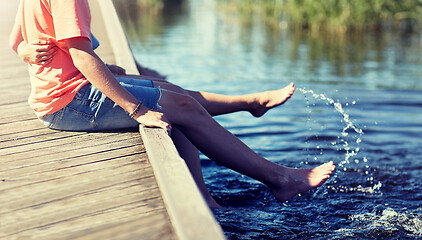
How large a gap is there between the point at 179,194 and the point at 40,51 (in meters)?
1.19

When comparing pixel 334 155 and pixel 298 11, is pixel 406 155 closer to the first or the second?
pixel 334 155

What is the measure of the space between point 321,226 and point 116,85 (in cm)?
149

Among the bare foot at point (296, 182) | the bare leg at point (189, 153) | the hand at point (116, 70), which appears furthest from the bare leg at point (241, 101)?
the bare foot at point (296, 182)

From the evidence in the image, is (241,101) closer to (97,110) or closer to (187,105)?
(187,105)

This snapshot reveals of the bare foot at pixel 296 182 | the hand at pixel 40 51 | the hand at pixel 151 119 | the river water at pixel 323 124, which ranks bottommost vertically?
the river water at pixel 323 124

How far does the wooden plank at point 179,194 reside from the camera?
1.77m

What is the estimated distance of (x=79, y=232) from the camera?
6.51 ft

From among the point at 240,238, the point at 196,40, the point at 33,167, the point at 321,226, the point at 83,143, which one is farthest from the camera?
the point at 196,40

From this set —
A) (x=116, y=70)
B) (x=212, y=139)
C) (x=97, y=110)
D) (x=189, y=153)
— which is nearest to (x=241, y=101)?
(x=189, y=153)

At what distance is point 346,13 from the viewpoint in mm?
13484

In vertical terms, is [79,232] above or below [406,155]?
Result: above

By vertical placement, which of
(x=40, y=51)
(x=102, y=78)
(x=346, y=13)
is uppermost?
(x=40, y=51)

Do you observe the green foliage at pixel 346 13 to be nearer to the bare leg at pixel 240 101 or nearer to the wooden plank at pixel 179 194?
the bare leg at pixel 240 101

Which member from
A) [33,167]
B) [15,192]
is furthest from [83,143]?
[15,192]
